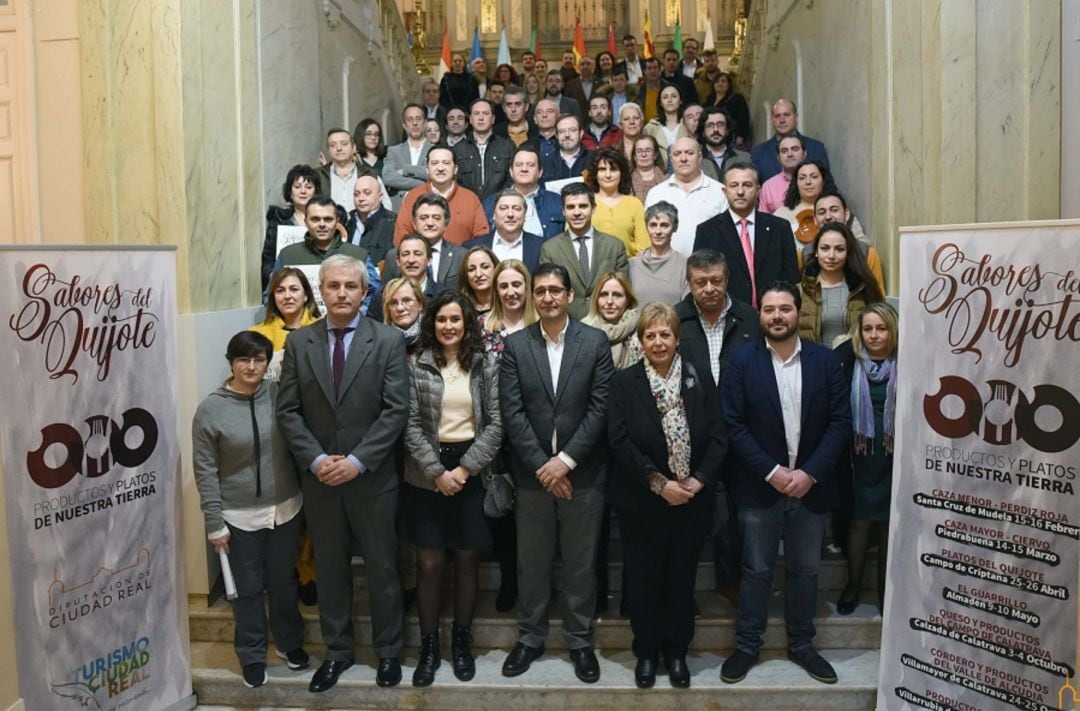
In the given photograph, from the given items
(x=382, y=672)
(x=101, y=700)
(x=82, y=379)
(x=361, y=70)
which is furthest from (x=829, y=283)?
(x=361, y=70)

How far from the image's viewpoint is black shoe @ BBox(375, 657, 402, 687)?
12.9 feet

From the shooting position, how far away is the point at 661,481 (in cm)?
371

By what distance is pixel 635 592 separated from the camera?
3.87m

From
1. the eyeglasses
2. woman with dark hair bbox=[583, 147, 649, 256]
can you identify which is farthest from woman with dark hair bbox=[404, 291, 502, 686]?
woman with dark hair bbox=[583, 147, 649, 256]

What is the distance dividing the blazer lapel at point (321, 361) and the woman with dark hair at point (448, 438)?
368 mm

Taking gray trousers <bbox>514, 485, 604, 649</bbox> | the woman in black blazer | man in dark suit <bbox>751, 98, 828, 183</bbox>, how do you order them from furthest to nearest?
man in dark suit <bbox>751, 98, 828, 183</bbox> < gray trousers <bbox>514, 485, 604, 649</bbox> < the woman in black blazer

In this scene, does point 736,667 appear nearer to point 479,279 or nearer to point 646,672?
point 646,672

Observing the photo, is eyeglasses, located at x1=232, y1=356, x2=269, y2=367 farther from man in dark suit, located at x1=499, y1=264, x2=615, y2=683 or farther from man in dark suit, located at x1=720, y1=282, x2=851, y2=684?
man in dark suit, located at x1=720, y1=282, x2=851, y2=684

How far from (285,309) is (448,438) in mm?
1149

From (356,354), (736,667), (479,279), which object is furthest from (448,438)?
(736,667)

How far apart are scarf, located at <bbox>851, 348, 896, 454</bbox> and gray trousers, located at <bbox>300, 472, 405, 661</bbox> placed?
2.22m

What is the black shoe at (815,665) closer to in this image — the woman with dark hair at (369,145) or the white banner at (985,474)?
the white banner at (985,474)

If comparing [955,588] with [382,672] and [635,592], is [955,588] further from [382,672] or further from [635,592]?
[382,672]

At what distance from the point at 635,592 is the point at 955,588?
1333 millimetres
